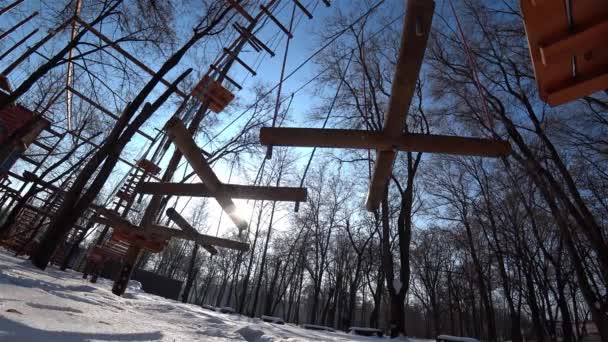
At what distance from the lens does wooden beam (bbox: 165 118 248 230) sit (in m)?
3.15

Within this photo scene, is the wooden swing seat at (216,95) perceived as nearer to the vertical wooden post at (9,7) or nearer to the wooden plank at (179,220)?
the wooden plank at (179,220)

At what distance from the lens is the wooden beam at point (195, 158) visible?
315cm

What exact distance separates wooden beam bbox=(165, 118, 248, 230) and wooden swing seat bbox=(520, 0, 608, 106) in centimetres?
292

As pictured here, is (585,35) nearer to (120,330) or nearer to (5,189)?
(120,330)

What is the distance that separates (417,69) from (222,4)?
9597mm

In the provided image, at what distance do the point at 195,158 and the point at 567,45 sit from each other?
3.16m

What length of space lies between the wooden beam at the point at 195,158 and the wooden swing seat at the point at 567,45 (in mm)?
2917

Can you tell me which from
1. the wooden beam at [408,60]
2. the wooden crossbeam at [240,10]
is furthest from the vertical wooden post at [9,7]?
the wooden beam at [408,60]

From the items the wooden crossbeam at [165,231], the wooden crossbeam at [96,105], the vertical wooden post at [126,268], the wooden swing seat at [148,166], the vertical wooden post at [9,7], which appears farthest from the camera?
the wooden crossbeam at [96,105]

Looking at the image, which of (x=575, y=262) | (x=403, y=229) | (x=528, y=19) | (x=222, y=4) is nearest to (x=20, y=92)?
(x=222, y=4)

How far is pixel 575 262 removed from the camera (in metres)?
9.15

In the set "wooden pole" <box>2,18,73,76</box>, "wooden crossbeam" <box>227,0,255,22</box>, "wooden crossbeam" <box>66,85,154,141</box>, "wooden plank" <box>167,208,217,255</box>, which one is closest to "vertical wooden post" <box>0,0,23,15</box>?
"wooden pole" <box>2,18,73,76</box>

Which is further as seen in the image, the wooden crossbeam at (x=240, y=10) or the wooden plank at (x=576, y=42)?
the wooden crossbeam at (x=240, y=10)

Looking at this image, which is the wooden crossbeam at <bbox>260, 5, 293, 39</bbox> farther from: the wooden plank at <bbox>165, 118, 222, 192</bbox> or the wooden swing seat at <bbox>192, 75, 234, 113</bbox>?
the wooden plank at <bbox>165, 118, 222, 192</bbox>
